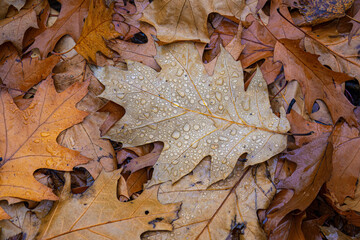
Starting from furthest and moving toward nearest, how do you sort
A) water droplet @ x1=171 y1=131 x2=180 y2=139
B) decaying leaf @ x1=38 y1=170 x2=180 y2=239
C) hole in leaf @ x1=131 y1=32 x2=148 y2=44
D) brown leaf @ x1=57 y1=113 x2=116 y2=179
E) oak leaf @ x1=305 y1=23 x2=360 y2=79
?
hole in leaf @ x1=131 y1=32 x2=148 y2=44
oak leaf @ x1=305 y1=23 x2=360 y2=79
brown leaf @ x1=57 y1=113 x2=116 y2=179
water droplet @ x1=171 y1=131 x2=180 y2=139
decaying leaf @ x1=38 y1=170 x2=180 y2=239

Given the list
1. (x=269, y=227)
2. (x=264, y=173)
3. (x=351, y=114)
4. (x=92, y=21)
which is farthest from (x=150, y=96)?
(x=351, y=114)

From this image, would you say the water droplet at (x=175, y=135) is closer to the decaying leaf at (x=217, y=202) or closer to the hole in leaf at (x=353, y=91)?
the decaying leaf at (x=217, y=202)

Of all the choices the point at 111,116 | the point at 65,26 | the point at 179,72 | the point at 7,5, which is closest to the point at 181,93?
the point at 179,72

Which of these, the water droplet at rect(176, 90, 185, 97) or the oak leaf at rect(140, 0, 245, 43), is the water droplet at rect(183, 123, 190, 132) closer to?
the water droplet at rect(176, 90, 185, 97)

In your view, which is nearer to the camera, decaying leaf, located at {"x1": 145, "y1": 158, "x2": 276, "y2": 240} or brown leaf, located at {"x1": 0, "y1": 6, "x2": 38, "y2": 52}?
decaying leaf, located at {"x1": 145, "y1": 158, "x2": 276, "y2": 240}

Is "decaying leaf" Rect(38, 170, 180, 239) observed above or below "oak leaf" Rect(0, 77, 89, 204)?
below

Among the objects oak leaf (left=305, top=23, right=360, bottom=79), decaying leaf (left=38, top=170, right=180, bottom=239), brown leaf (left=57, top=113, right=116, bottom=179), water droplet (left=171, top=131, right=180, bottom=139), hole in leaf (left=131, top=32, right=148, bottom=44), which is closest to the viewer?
decaying leaf (left=38, top=170, right=180, bottom=239)

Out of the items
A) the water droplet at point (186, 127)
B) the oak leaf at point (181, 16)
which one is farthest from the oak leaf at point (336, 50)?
the water droplet at point (186, 127)

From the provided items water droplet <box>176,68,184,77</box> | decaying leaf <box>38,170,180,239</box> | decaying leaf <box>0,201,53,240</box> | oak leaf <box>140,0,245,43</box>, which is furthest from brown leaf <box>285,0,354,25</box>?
decaying leaf <box>0,201,53,240</box>

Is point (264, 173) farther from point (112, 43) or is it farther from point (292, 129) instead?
point (112, 43)
